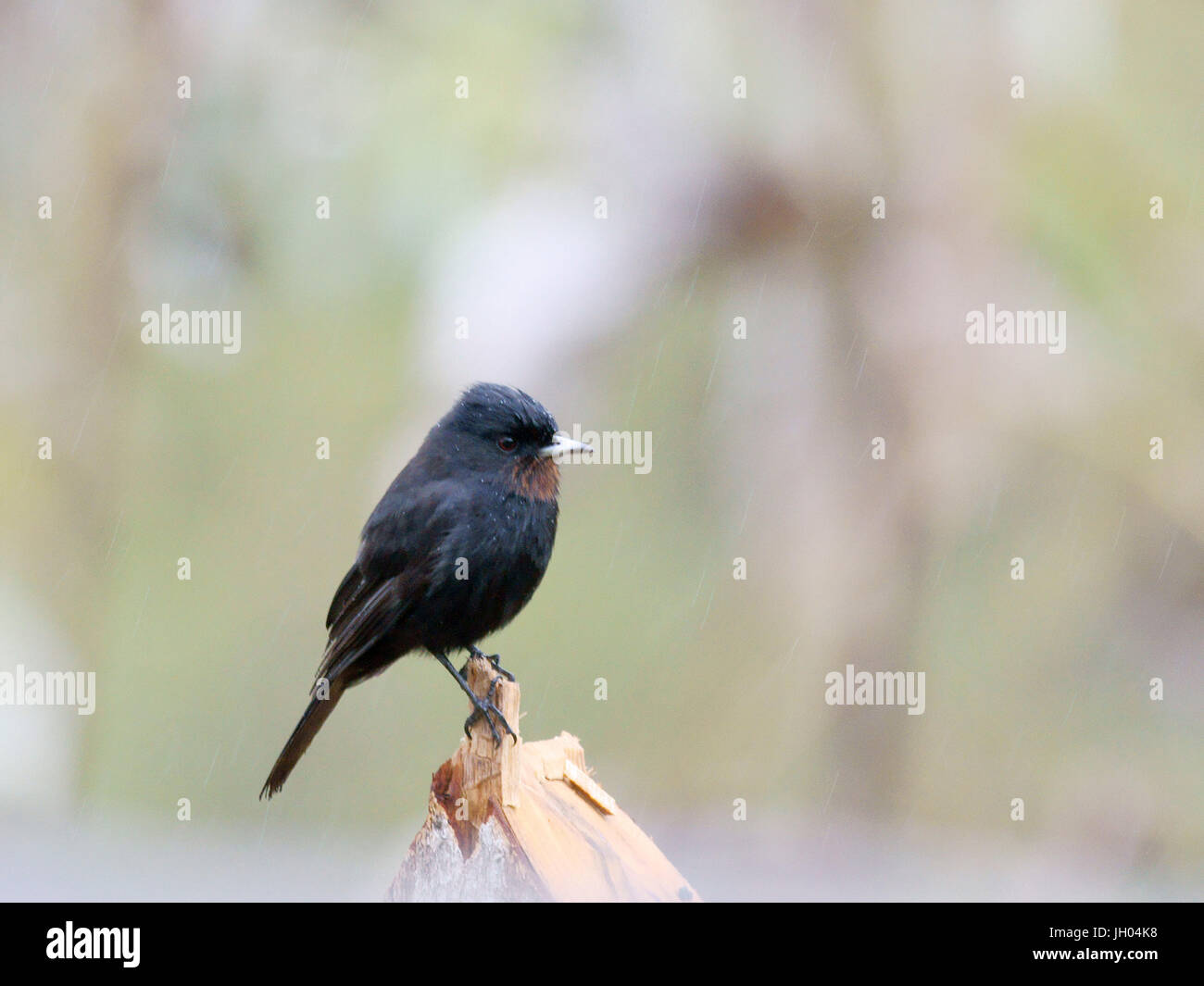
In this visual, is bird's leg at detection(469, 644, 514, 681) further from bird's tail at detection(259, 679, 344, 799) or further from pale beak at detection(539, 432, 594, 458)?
pale beak at detection(539, 432, 594, 458)

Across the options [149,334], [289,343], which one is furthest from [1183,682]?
[149,334]

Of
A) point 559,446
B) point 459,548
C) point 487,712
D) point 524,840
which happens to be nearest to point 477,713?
point 487,712

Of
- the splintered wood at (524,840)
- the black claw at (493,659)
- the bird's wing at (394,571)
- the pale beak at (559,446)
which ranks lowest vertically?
the splintered wood at (524,840)

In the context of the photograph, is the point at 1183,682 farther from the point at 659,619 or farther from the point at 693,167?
the point at 693,167

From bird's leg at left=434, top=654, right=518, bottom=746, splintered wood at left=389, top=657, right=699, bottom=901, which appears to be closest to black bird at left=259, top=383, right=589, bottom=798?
bird's leg at left=434, top=654, right=518, bottom=746

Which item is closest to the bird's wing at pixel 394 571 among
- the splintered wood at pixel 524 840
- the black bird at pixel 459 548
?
the black bird at pixel 459 548

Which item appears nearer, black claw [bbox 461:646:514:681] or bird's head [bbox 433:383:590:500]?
black claw [bbox 461:646:514:681]

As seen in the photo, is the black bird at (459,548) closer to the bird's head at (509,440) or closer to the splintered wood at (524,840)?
the bird's head at (509,440)
